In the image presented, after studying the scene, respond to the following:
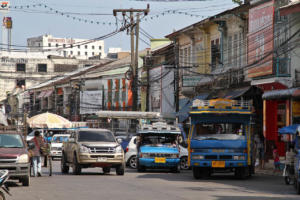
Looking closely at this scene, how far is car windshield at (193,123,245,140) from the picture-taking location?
84.0ft

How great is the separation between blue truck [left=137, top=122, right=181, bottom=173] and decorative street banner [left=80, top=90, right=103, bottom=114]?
46.4 m

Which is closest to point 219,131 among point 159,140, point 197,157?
point 197,157

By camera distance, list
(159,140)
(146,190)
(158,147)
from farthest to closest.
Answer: (159,140) → (158,147) → (146,190)

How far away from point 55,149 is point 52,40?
491ft

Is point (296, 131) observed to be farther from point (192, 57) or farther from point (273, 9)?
point (192, 57)

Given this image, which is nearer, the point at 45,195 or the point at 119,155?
the point at 45,195

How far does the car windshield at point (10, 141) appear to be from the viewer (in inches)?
868

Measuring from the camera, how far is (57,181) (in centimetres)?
2348

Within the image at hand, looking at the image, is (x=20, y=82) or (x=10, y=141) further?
(x=20, y=82)

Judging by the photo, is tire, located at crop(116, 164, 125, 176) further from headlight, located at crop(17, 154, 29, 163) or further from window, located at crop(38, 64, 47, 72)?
window, located at crop(38, 64, 47, 72)

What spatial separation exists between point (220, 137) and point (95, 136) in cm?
538

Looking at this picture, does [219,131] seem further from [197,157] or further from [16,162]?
[16,162]

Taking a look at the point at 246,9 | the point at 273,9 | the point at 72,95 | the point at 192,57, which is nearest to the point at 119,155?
the point at 273,9

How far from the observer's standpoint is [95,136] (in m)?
28.1
